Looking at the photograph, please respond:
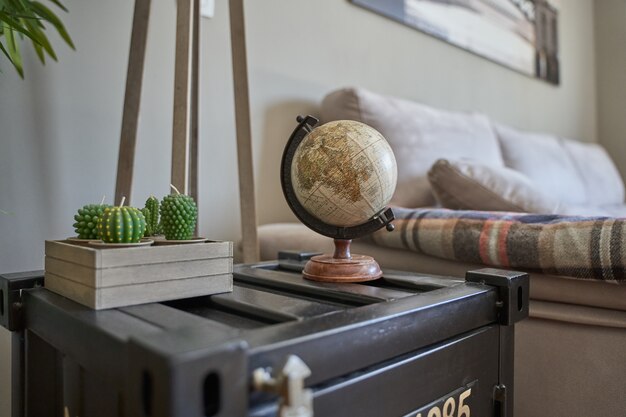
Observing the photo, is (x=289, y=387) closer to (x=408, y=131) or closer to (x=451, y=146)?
(x=408, y=131)

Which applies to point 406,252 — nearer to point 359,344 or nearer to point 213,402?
point 359,344

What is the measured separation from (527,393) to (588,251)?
12.6 inches

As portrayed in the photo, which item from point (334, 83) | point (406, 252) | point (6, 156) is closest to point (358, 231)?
point (406, 252)

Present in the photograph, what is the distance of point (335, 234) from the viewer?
761mm

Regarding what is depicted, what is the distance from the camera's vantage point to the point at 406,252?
1.08 metres

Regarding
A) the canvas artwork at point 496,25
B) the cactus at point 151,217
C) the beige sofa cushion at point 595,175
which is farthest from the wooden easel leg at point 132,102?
the beige sofa cushion at point 595,175

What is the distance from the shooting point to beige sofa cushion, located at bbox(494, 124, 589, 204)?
1.98 metres

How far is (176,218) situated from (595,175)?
2444 mm

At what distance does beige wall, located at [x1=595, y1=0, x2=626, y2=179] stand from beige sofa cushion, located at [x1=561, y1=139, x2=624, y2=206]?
2.58ft

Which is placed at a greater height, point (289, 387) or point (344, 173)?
point (344, 173)

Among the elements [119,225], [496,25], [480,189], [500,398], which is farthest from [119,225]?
[496,25]

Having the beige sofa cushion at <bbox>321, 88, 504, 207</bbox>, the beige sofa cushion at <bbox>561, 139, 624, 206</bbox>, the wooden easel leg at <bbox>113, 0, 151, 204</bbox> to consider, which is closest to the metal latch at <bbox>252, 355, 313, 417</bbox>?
the wooden easel leg at <bbox>113, 0, 151, 204</bbox>

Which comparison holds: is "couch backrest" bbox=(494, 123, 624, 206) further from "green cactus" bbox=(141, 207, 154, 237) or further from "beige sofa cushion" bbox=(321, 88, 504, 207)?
"green cactus" bbox=(141, 207, 154, 237)

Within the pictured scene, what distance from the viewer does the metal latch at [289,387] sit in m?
0.38
